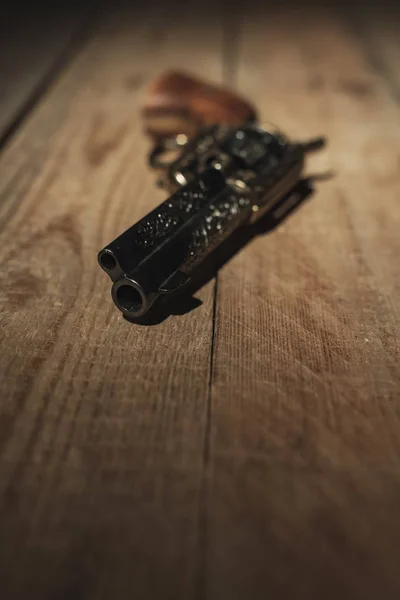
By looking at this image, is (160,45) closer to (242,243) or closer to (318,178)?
(318,178)

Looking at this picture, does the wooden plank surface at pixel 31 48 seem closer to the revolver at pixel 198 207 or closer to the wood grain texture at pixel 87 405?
the wood grain texture at pixel 87 405

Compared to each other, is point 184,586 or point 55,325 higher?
point 184,586

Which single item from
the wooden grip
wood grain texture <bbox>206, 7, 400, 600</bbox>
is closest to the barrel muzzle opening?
wood grain texture <bbox>206, 7, 400, 600</bbox>

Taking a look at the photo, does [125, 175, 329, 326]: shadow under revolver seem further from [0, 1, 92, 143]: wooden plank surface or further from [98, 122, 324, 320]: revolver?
[0, 1, 92, 143]: wooden plank surface

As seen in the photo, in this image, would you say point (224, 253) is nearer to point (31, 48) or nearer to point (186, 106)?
point (186, 106)

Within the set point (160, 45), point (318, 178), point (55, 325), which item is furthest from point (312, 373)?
point (160, 45)

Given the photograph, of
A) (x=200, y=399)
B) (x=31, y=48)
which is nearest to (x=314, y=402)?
(x=200, y=399)

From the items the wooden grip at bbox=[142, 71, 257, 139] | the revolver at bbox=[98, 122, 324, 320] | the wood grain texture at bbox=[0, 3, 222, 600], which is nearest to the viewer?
the wood grain texture at bbox=[0, 3, 222, 600]
